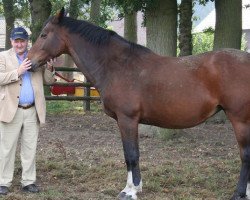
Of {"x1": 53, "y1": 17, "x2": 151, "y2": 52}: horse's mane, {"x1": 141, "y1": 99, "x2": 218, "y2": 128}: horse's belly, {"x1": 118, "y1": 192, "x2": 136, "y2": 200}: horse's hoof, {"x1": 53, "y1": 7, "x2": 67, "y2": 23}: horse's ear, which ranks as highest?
{"x1": 53, "y1": 7, "x2": 67, "y2": 23}: horse's ear

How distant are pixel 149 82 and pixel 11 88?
1.59 metres

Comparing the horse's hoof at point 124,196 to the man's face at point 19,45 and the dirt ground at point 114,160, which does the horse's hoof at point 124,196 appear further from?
the man's face at point 19,45

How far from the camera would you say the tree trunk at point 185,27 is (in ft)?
34.3

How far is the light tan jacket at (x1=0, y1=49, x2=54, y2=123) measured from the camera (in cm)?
526

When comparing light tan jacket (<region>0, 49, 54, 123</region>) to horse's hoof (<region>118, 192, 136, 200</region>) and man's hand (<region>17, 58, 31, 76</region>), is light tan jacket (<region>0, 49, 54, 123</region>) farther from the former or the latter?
horse's hoof (<region>118, 192, 136, 200</region>)

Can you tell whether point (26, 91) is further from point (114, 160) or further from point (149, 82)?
point (114, 160)

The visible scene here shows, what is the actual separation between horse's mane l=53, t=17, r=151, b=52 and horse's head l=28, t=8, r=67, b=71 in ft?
0.28

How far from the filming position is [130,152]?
17.5 feet

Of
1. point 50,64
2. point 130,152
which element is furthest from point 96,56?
point 130,152

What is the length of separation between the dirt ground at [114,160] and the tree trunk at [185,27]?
186cm

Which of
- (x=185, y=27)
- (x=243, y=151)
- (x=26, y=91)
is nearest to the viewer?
(x=243, y=151)

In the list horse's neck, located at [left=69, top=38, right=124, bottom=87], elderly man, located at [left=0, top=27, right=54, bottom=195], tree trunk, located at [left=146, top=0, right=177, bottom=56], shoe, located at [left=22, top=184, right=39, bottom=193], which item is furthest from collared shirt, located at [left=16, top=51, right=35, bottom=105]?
tree trunk, located at [left=146, top=0, right=177, bottom=56]

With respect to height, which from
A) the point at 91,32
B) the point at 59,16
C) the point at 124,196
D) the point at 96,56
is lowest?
the point at 124,196

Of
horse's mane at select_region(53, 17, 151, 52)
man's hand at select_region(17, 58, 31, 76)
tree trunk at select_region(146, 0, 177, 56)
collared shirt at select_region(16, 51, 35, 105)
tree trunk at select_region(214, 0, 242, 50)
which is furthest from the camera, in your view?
tree trunk at select_region(214, 0, 242, 50)
